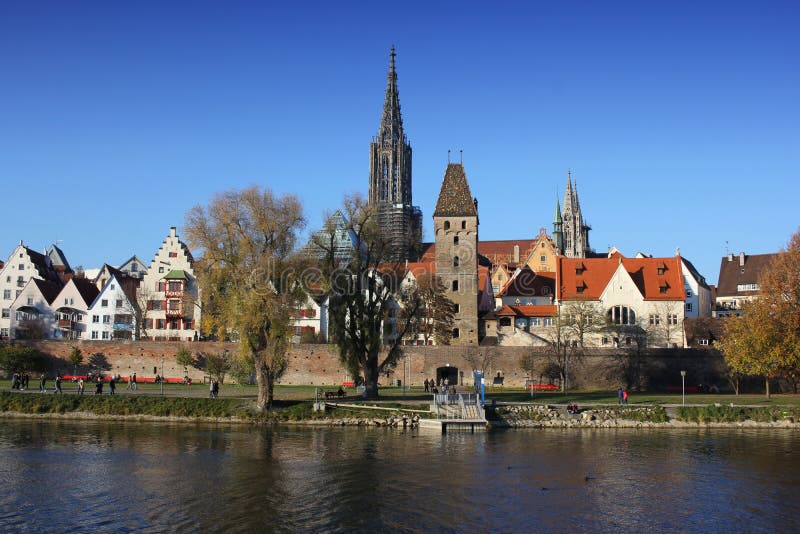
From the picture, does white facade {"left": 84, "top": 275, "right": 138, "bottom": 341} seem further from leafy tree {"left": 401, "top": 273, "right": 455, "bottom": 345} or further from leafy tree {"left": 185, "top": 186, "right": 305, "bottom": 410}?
leafy tree {"left": 185, "top": 186, "right": 305, "bottom": 410}

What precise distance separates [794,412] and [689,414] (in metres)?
6.64

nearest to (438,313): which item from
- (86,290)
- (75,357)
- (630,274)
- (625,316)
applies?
(625,316)

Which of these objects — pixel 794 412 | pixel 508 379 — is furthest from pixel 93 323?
pixel 794 412

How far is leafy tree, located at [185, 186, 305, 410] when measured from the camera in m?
47.7

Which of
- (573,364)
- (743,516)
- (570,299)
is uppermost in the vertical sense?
(570,299)

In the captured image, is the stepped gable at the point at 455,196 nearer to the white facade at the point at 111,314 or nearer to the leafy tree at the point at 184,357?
the leafy tree at the point at 184,357

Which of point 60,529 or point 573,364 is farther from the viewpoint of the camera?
point 573,364

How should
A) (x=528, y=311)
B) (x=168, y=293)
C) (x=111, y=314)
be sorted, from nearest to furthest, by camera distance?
(x=528, y=311) → (x=168, y=293) → (x=111, y=314)

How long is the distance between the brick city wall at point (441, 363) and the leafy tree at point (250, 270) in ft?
56.6

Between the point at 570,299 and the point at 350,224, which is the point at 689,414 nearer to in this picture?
the point at 350,224

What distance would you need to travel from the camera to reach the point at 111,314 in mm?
89062

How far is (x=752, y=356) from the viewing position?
184ft

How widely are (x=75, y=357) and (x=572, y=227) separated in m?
121

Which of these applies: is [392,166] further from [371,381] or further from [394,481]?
[394,481]
